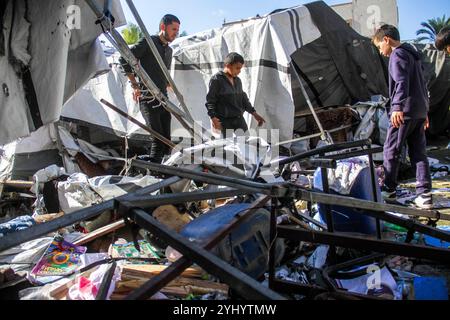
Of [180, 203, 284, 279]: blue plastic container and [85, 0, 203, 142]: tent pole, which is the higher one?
[85, 0, 203, 142]: tent pole

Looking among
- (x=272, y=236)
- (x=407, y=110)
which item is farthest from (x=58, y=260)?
(x=407, y=110)

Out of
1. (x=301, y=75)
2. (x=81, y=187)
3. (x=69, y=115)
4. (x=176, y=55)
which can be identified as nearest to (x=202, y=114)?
(x=176, y=55)

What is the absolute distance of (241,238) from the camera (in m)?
2.20

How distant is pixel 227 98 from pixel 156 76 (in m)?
1.07

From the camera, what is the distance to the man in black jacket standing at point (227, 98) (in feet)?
16.2

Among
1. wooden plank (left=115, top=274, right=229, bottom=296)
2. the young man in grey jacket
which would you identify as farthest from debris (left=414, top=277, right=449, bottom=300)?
the young man in grey jacket

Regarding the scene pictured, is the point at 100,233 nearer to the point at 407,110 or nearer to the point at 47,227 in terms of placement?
the point at 47,227

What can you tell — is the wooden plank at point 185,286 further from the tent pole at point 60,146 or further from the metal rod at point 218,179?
the tent pole at point 60,146

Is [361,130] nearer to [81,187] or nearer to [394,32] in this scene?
[394,32]

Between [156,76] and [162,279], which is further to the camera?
[156,76]

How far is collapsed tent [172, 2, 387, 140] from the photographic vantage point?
21.7 feet

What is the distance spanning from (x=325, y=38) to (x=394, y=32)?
348cm

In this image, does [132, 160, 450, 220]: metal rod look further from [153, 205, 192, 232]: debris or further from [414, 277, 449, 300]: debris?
[153, 205, 192, 232]: debris

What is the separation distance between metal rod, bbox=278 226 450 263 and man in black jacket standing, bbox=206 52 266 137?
3.02 m
